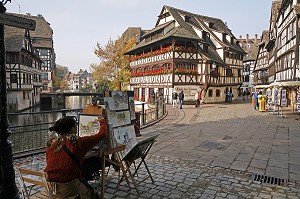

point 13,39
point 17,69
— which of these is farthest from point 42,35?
point 17,69

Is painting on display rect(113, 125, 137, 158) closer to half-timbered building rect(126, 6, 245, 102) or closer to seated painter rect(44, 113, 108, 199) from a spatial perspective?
seated painter rect(44, 113, 108, 199)

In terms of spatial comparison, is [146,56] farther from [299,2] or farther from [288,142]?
[288,142]

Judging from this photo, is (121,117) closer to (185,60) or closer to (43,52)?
(185,60)

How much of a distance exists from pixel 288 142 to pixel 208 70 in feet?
71.9

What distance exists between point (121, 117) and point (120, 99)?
15.3 inches

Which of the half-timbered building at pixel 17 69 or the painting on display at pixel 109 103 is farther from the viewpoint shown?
the half-timbered building at pixel 17 69

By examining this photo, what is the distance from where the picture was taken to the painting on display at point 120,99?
4.84 m

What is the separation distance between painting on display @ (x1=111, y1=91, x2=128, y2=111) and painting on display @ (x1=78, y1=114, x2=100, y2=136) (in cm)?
56

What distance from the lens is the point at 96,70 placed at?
40.1 metres

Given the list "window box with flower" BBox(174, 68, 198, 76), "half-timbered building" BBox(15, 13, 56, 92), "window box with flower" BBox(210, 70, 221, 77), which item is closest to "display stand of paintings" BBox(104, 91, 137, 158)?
"window box with flower" BBox(174, 68, 198, 76)

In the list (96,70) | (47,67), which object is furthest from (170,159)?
(47,67)

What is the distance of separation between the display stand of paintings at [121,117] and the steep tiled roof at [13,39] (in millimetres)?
34711

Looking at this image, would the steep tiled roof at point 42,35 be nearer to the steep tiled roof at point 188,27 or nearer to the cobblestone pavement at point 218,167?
the steep tiled roof at point 188,27

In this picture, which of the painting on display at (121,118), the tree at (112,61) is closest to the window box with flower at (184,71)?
the tree at (112,61)
